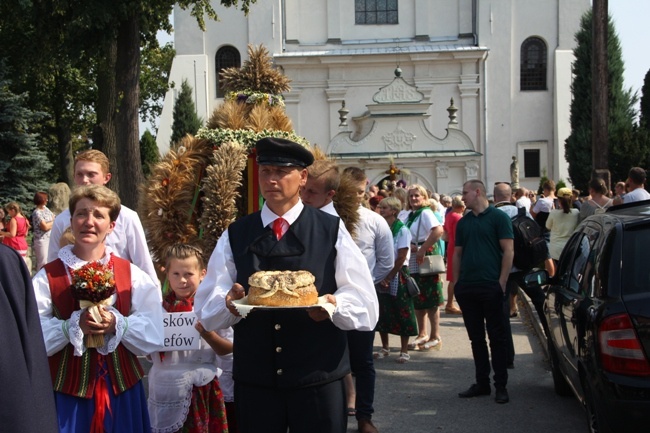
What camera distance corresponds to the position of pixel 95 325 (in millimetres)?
3992

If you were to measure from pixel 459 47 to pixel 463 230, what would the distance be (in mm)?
35588

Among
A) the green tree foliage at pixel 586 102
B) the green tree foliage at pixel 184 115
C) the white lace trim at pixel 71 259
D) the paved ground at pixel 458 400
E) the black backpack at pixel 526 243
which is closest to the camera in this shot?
the white lace trim at pixel 71 259

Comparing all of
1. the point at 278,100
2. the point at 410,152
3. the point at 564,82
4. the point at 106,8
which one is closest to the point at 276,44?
the point at 410,152

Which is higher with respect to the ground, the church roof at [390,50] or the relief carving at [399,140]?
the church roof at [390,50]

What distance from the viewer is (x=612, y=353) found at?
15.1ft

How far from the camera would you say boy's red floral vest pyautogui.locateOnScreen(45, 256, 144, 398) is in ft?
13.3

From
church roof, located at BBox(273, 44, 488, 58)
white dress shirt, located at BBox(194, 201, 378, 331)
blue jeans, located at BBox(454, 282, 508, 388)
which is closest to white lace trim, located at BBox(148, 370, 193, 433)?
white dress shirt, located at BBox(194, 201, 378, 331)

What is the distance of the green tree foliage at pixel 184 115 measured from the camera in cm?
4047

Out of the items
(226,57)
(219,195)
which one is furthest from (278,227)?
(226,57)

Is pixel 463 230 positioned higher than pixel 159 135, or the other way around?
pixel 159 135

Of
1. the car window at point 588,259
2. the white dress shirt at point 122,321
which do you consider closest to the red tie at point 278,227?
the white dress shirt at point 122,321

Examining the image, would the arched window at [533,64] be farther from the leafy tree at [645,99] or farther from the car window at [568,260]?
the car window at [568,260]

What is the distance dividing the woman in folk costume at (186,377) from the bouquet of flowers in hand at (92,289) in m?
0.94

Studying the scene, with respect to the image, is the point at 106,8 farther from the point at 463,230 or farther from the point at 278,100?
the point at 463,230
